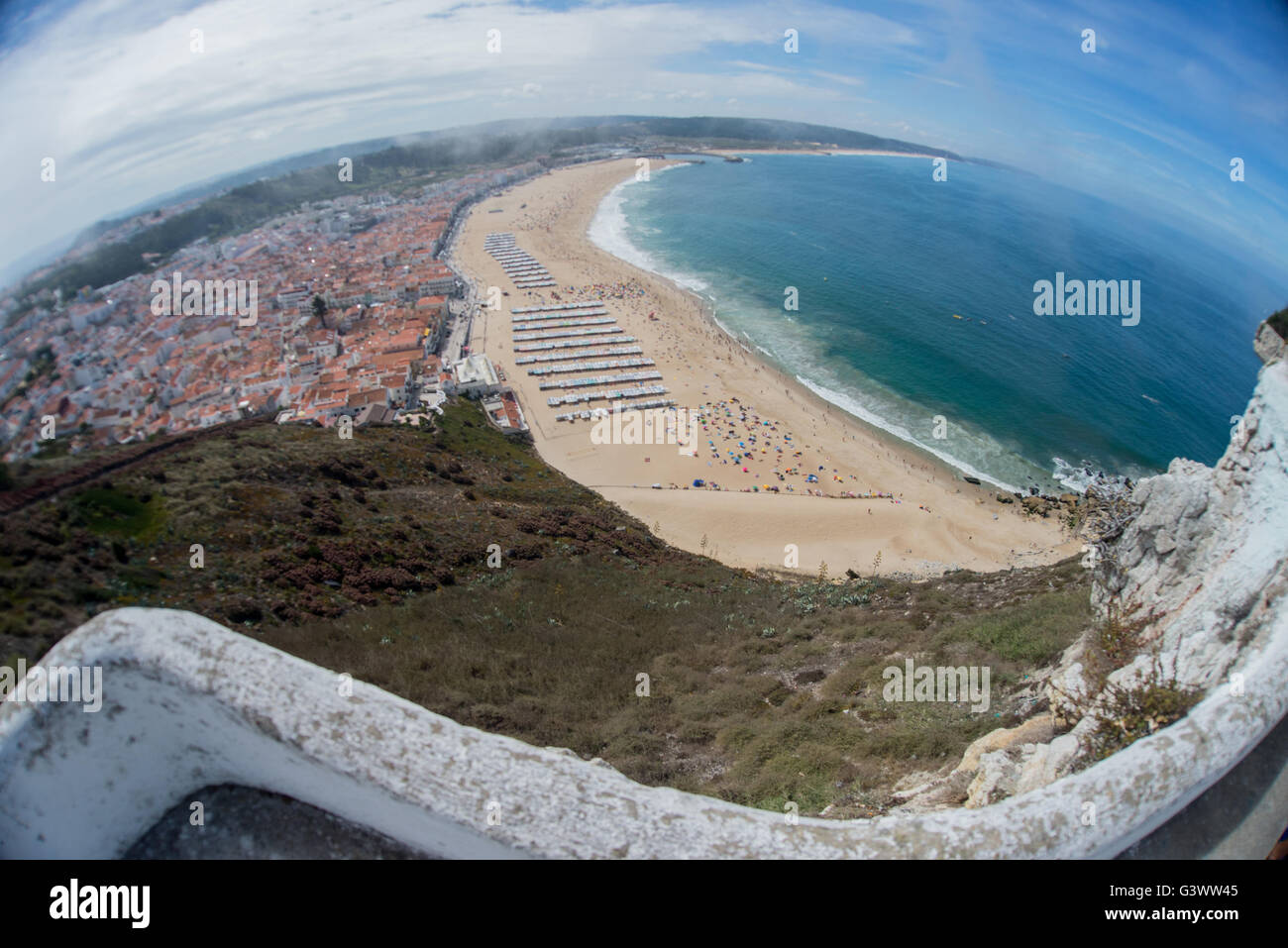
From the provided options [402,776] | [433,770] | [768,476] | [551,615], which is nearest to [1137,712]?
[433,770]

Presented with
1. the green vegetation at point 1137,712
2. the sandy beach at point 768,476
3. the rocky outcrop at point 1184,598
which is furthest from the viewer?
the sandy beach at point 768,476

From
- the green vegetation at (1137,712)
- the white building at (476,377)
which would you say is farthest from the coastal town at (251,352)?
the green vegetation at (1137,712)

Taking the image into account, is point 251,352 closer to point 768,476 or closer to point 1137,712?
point 768,476

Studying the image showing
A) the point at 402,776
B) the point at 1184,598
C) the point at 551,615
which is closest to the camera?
the point at 402,776

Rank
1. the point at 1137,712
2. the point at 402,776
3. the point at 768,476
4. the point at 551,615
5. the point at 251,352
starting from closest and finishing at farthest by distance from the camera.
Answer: the point at 402,776 → the point at 1137,712 → the point at 551,615 → the point at 768,476 → the point at 251,352

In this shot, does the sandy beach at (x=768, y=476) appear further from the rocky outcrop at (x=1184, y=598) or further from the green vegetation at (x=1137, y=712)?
the green vegetation at (x=1137, y=712)
